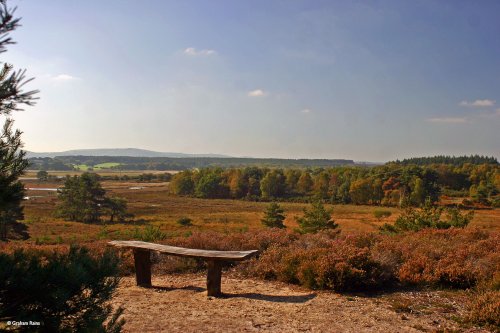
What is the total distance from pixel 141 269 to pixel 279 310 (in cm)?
345

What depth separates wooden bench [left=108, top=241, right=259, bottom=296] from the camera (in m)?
7.57

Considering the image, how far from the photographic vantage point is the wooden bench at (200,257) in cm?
757

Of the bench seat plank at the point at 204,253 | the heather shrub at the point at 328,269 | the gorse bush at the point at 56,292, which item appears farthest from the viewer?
the heather shrub at the point at 328,269

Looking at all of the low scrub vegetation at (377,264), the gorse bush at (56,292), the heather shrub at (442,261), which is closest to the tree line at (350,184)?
the heather shrub at (442,261)

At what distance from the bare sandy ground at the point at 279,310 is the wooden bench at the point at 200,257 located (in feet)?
0.92

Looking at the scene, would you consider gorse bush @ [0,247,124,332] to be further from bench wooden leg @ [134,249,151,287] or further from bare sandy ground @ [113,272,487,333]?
bench wooden leg @ [134,249,151,287]

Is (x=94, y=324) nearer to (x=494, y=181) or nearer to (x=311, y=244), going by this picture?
(x=311, y=244)

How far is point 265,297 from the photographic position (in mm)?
7594

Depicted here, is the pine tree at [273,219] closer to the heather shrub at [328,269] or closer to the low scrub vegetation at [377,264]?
the low scrub vegetation at [377,264]

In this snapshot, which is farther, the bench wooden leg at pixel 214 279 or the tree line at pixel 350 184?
the tree line at pixel 350 184

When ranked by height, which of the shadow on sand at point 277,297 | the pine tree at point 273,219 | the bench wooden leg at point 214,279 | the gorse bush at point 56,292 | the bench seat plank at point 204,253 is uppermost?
the gorse bush at point 56,292

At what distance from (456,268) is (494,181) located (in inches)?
3710

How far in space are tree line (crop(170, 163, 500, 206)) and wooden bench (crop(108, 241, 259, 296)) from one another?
69465 millimetres

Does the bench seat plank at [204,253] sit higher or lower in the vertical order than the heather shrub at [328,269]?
higher
